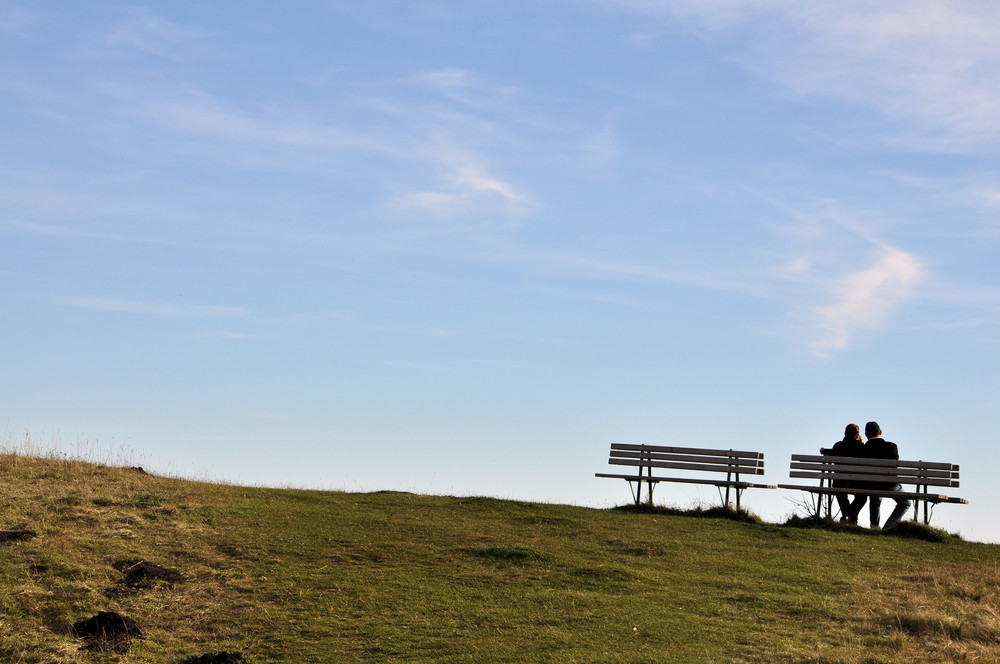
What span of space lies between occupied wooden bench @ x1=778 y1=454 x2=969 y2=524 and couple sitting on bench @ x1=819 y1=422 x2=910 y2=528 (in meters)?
0.17

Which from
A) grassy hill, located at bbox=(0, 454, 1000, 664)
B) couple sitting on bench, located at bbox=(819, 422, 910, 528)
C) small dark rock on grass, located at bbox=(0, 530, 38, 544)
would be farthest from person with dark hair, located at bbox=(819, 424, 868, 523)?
small dark rock on grass, located at bbox=(0, 530, 38, 544)

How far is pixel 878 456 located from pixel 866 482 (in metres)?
0.56

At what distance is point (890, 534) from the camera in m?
18.7

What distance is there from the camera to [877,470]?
19.8 m

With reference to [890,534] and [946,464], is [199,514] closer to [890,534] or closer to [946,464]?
[890,534]


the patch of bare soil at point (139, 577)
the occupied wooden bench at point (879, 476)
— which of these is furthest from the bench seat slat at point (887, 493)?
the patch of bare soil at point (139, 577)

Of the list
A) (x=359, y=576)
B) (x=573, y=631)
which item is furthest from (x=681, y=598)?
(x=359, y=576)

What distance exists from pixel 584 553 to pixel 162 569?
5967 mm

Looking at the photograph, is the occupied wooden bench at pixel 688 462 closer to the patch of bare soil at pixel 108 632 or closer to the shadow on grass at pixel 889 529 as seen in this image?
the shadow on grass at pixel 889 529

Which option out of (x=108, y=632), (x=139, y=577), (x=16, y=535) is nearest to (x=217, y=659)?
(x=108, y=632)

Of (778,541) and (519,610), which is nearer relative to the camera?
(519,610)

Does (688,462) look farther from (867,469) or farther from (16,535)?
(16,535)

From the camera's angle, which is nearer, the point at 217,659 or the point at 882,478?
the point at 217,659

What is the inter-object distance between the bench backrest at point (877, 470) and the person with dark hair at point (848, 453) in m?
0.35
